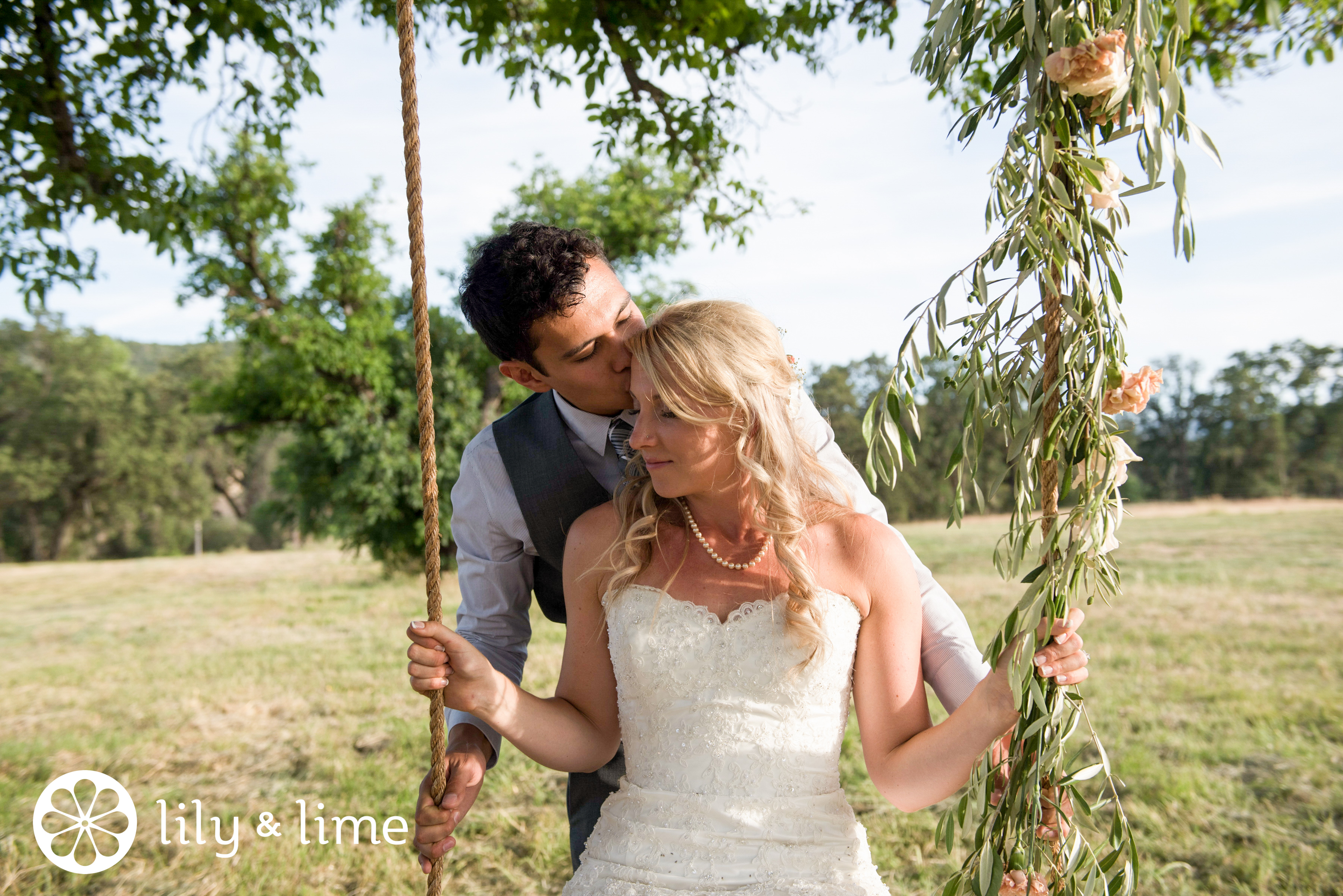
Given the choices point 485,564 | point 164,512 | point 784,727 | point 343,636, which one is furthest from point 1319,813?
point 164,512

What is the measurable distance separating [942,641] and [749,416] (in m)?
0.76

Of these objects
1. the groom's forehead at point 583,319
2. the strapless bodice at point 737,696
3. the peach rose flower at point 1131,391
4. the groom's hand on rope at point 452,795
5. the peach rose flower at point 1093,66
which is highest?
the peach rose flower at point 1093,66

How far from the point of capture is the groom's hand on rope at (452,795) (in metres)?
2.07

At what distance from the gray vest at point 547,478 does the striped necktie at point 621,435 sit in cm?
13

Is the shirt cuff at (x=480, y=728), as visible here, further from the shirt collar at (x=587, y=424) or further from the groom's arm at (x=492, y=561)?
the shirt collar at (x=587, y=424)

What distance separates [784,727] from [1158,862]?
8.26 feet

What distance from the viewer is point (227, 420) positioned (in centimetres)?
1507

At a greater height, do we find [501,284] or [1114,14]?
[1114,14]

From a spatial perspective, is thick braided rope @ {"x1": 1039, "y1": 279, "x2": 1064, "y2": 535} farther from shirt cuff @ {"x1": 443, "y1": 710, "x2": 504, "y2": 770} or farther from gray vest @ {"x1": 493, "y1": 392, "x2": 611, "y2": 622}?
shirt cuff @ {"x1": 443, "y1": 710, "x2": 504, "y2": 770}

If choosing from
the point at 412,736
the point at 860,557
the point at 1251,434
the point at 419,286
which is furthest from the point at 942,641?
the point at 1251,434

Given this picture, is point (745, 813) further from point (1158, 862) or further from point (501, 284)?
point (1158, 862)

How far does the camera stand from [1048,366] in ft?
5.24

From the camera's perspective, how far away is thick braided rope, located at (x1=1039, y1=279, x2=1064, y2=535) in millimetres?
1584

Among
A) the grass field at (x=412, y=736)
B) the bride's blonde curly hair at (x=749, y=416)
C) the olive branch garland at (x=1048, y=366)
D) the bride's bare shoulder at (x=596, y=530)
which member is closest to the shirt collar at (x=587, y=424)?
the bride's bare shoulder at (x=596, y=530)
